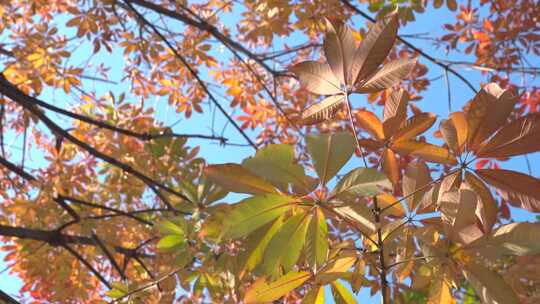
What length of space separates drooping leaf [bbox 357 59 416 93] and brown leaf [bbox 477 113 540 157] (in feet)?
0.49

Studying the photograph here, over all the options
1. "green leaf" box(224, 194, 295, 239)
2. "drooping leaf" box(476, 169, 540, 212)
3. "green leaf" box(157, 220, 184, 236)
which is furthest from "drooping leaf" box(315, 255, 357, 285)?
"green leaf" box(157, 220, 184, 236)

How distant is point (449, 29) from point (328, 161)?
3038mm

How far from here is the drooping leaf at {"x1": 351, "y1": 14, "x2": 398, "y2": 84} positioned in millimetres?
593

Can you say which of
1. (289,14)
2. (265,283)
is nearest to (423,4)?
(289,14)

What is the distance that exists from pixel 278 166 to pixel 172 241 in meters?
0.58

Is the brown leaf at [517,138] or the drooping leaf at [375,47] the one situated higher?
the drooping leaf at [375,47]

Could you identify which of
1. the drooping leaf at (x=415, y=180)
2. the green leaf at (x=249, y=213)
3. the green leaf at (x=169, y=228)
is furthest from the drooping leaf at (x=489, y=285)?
the green leaf at (x=169, y=228)

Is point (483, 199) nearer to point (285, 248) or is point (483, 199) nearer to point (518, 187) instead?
point (518, 187)

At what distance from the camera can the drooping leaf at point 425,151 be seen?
0.67 m

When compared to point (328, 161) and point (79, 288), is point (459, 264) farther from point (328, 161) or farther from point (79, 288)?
point (79, 288)

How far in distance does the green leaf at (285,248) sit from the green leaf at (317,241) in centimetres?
1

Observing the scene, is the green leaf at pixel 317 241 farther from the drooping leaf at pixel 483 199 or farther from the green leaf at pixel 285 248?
the drooping leaf at pixel 483 199

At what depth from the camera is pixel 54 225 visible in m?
2.28

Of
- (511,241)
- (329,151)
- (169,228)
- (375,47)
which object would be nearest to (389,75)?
(375,47)
